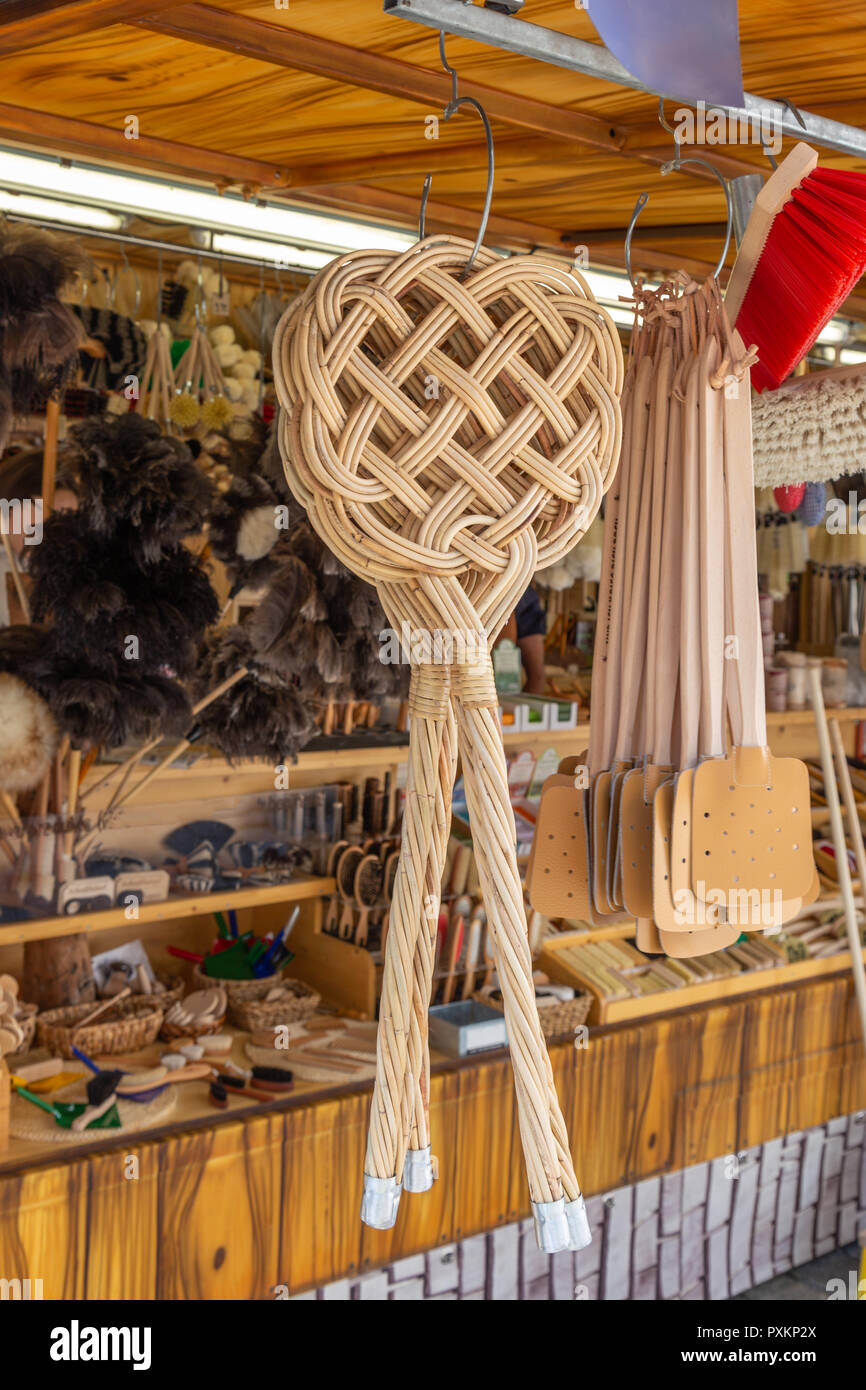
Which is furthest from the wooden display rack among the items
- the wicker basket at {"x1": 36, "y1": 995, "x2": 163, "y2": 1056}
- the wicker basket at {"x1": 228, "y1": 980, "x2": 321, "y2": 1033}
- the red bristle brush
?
the red bristle brush

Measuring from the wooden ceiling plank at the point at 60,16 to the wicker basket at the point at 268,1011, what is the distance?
7.32 feet

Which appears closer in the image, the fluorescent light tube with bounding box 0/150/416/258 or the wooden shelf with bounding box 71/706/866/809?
the fluorescent light tube with bounding box 0/150/416/258

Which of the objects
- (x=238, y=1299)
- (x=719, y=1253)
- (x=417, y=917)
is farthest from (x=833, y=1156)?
(x=417, y=917)

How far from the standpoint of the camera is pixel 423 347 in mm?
845

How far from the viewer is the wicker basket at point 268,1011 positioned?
2936 mm

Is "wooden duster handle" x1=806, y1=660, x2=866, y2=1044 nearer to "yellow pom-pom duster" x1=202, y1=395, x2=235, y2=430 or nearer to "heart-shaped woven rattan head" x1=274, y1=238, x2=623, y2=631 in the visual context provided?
"yellow pom-pom duster" x1=202, y1=395, x2=235, y2=430

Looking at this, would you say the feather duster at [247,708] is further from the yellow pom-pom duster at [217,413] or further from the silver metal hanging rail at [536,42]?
the silver metal hanging rail at [536,42]

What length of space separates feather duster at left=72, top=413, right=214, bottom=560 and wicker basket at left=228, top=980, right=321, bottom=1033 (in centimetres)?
124

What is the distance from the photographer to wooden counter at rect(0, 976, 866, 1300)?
2.35m

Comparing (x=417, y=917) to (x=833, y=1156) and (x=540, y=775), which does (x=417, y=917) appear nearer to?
(x=540, y=775)

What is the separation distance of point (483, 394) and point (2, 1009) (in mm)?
1900

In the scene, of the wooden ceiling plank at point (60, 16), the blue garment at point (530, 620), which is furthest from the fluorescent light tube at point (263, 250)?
the wooden ceiling plank at point (60, 16)

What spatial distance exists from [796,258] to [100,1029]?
2.22 m

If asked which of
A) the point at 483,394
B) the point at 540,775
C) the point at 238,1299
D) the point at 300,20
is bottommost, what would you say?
the point at 238,1299
